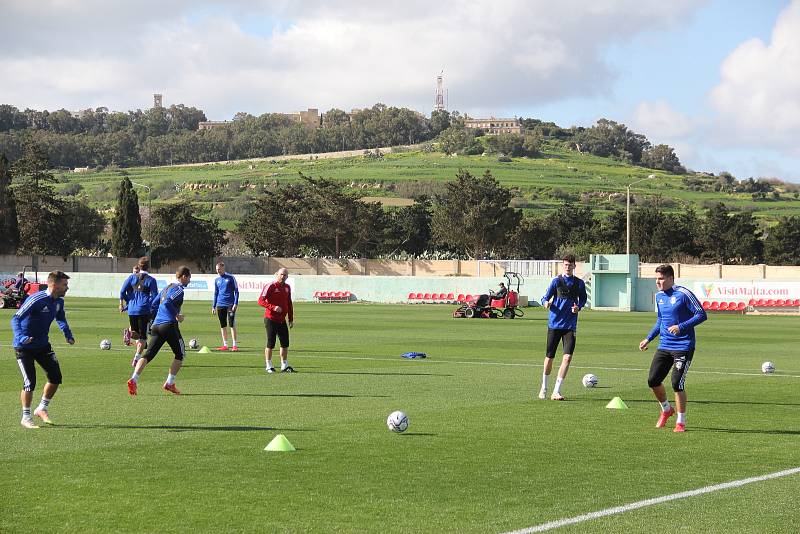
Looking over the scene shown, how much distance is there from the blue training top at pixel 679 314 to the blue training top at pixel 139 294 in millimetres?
11084

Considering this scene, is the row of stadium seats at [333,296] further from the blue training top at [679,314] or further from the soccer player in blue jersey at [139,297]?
the blue training top at [679,314]

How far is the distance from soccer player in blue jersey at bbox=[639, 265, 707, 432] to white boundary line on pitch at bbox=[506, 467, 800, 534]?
2.79 meters

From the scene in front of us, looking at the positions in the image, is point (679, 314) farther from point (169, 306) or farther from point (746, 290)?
point (746, 290)

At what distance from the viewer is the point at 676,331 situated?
14609 mm

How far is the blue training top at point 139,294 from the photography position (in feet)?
73.2

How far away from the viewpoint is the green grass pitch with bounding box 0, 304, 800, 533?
9422 millimetres

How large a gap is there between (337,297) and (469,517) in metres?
63.8

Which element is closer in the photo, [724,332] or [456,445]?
[456,445]

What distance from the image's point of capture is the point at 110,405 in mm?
17047

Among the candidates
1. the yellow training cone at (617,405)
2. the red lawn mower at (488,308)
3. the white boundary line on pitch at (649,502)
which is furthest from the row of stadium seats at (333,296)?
the white boundary line on pitch at (649,502)

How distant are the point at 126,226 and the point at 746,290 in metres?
62.1

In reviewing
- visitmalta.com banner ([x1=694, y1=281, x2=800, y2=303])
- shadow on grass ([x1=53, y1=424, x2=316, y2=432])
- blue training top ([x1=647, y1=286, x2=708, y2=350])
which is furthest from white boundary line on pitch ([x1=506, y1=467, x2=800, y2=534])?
visitmalta.com banner ([x1=694, y1=281, x2=800, y2=303])

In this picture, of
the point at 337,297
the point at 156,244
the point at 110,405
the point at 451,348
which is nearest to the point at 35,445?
the point at 110,405

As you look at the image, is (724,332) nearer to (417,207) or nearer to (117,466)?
(117,466)
